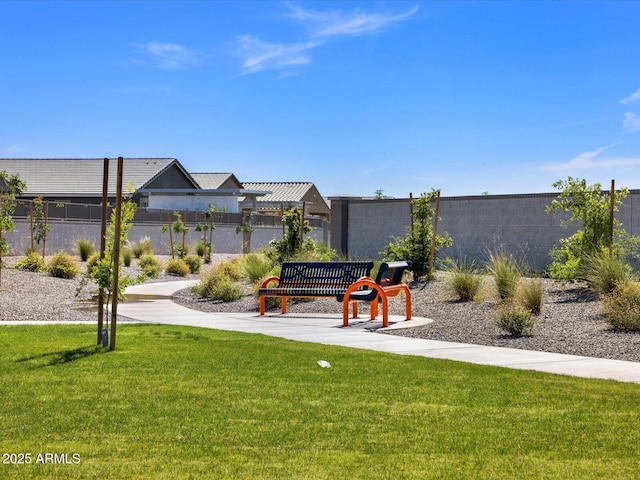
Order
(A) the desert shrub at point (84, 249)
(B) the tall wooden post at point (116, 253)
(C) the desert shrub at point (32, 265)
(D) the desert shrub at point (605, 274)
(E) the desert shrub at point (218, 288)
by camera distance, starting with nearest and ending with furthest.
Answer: (B) the tall wooden post at point (116, 253)
(D) the desert shrub at point (605, 274)
(E) the desert shrub at point (218, 288)
(C) the desert shrub at point (32, 265)
(A) the desert shrub at point (84, 249)

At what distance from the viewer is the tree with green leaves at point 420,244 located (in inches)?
926

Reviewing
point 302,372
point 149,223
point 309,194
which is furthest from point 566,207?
point 309,194

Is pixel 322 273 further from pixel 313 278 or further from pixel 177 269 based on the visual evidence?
pixel 177 269

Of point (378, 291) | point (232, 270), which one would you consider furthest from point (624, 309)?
point (232, 270)

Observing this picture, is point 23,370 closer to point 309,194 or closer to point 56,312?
point 56,312

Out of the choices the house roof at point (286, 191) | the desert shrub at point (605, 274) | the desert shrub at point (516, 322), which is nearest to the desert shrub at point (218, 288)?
the desert shrub at point (605, 274)

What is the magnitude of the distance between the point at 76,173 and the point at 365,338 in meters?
49.6

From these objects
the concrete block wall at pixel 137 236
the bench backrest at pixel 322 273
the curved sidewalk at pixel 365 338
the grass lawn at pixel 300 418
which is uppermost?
the concrete block wall at pixel 137 236

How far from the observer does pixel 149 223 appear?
47062mm

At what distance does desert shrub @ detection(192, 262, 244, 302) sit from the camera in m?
21.8

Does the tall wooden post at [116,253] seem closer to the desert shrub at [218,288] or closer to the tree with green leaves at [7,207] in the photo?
the desert shrub at [218,288]

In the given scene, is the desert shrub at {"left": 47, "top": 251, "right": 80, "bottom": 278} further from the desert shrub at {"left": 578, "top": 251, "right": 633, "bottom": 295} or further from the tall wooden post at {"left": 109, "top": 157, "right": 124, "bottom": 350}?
the tall wooden post at {"left": 109, "top": 157, "right": 124, "bottom": 350}

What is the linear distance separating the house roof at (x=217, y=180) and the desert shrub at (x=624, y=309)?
186 feet

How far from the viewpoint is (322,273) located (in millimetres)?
19391
